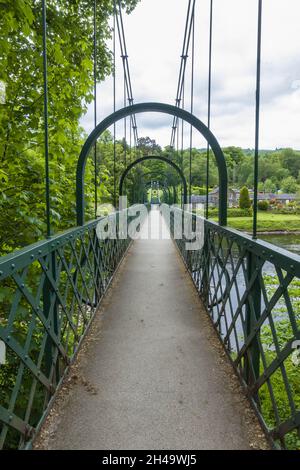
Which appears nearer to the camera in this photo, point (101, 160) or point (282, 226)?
point (282, 226)

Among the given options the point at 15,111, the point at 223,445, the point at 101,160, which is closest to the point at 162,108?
the point at 15,111

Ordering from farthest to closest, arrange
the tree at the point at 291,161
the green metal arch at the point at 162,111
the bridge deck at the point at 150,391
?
the tree at the point at 291,161, the green metal arch at the point at 162,111, the bridge deck at the point at 150,391

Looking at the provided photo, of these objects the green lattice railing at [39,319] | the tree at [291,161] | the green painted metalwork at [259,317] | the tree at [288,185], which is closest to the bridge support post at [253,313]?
the green painted metalwork at [259,317]

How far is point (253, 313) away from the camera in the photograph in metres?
2.00

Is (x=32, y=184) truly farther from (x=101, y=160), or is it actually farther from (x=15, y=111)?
(x=101, y=160)

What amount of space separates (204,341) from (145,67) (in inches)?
670

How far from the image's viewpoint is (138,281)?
534cm

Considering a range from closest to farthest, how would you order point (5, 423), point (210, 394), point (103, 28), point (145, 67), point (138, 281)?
point (5, 423), point (210, 394), point (138, 281), point (103, 28), point (145, 67)

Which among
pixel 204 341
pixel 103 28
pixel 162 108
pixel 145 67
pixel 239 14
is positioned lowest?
pixel 204 341

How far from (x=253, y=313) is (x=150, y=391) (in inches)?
33.5

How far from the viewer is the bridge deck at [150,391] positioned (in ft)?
5.82

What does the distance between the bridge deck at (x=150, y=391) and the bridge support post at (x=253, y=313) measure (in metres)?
0.21

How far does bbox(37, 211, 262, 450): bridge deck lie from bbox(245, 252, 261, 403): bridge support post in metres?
0.21

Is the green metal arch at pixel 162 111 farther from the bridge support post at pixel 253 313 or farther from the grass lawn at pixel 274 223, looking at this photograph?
the grass lawn at pixel 274 223
